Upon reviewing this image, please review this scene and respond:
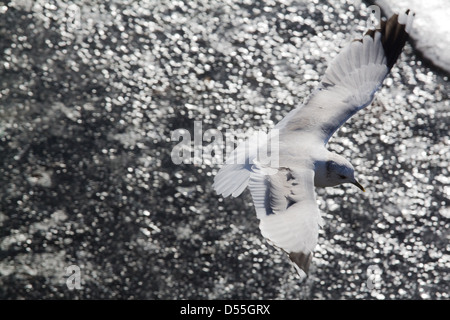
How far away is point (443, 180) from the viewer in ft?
5.72

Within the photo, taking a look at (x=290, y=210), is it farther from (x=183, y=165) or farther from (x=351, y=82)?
(x=183, y=165)

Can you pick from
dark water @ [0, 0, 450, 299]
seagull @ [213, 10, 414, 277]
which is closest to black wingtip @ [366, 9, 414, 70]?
seagull @ [213, 10, 414, 277]

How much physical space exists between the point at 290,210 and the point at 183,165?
0.55 meters

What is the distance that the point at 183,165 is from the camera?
1717 mm

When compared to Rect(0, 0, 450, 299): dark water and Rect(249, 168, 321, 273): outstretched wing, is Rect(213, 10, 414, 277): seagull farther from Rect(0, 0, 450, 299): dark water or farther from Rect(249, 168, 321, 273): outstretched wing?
Rect(0, 0, 450, 299): dark water

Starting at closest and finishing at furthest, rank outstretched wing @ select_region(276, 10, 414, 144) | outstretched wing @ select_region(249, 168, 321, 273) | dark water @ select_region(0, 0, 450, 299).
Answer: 1. outstretched wing @ select_region(249, 168, 321, 273)
2. outstretched wing @ select_region(276, 10, 414, 144)
3. dark water @ select_region(0, 0, 450, 299)

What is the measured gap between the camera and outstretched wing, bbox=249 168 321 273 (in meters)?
1.18

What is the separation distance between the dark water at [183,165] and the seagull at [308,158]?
10.4 inches

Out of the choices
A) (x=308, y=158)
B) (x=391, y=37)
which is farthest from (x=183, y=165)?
(x=391, y=37)

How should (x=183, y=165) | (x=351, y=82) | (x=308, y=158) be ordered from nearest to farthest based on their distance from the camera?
(x=308, y=158)
(x=351, y=82)
(x=183, y=165)

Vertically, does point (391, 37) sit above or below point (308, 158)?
above

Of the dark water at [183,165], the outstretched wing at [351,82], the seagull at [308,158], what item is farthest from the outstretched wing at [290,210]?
the dark water at [183,165]

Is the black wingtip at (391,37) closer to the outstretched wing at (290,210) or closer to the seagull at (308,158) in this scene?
the seagull at (308,158)
